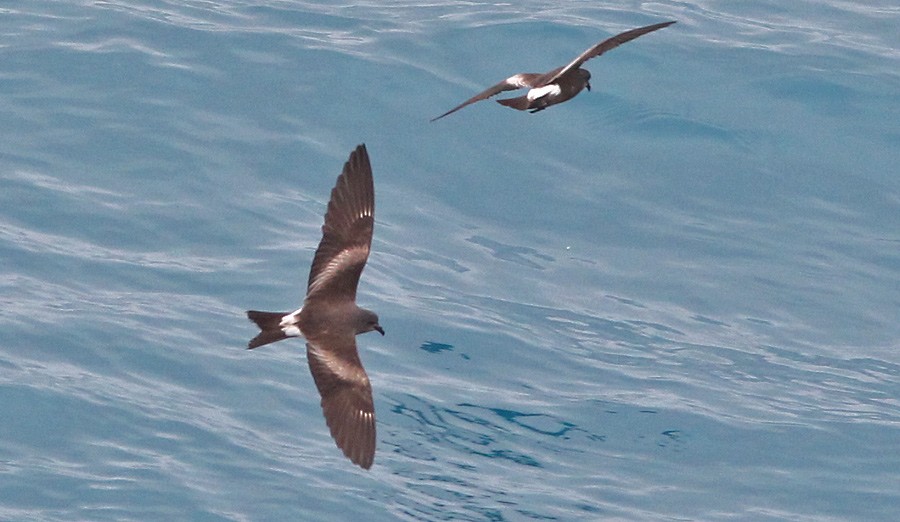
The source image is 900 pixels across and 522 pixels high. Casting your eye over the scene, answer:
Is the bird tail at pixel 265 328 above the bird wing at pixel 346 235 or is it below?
below

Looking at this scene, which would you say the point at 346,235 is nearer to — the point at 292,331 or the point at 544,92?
the point at 292,331

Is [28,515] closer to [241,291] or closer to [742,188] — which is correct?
[241,291]

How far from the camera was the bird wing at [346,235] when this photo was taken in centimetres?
726

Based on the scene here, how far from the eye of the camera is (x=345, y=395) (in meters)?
7.00

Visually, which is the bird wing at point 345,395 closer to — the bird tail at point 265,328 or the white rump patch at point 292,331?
the white rump patch at point 292,331

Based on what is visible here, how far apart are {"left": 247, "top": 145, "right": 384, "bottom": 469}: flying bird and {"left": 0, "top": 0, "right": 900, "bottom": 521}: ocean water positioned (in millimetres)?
1285

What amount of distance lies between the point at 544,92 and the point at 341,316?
6.44 ft

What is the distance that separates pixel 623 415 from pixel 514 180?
2465 mm

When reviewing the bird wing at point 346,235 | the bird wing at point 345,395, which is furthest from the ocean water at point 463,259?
the bird wing at point 346,235

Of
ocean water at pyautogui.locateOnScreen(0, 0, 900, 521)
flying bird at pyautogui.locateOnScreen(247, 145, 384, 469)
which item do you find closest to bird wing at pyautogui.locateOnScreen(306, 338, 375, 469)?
flying bird at pyautogui.locateOnScreen(247, 145, 384, 469)

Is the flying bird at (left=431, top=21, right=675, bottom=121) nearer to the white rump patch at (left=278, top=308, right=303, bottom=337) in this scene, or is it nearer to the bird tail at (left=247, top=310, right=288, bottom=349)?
the white rump patch at (left=278, top=308, right=303, bottom=337)

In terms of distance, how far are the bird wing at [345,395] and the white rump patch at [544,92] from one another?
1.97 metres

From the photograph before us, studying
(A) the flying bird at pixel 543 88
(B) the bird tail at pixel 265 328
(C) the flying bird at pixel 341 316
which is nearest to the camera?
(B) the bird tail at pixel 265 328

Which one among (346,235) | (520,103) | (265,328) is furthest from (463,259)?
(265,328)
